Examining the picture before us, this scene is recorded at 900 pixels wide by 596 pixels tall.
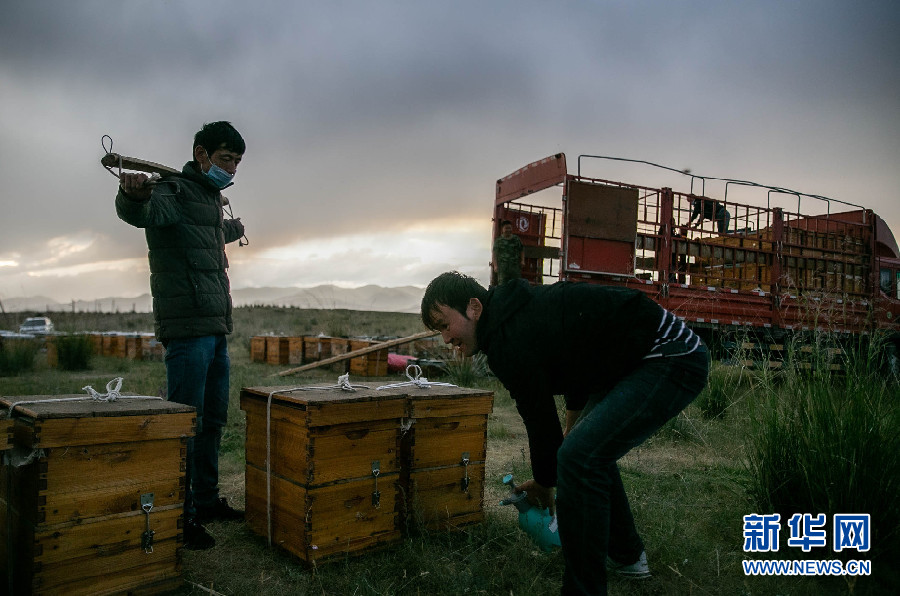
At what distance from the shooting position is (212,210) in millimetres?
3430

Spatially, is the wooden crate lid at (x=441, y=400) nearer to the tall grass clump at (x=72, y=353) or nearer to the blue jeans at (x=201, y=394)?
the blue jeans at (x=201, y=394)

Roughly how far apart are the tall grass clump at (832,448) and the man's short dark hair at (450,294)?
6.45 ft

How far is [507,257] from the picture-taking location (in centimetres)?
896

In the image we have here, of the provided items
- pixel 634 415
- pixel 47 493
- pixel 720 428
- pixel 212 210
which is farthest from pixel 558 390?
pixel 720 428

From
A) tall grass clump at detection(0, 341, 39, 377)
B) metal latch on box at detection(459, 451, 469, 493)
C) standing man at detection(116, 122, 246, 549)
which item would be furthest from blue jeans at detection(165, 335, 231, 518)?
tall grass clump at detection(0, 341, 39, 377)

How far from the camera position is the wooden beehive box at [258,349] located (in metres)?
12.9

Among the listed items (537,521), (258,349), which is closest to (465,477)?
(537,521)

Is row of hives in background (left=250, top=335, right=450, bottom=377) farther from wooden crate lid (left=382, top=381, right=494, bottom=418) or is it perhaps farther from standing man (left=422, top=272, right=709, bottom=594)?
standing man (left=422, top=272, right=709, bottom=594)

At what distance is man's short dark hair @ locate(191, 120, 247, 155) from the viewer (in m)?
3.37

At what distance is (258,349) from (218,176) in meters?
10.2

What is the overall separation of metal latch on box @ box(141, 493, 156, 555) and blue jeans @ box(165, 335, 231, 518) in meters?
0.56

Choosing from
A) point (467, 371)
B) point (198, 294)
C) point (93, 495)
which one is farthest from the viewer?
point (467, 371)

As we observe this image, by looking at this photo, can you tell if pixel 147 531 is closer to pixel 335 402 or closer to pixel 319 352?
pixel 335 402

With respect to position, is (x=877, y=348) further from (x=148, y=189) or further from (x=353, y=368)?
(x=353, y=368)
